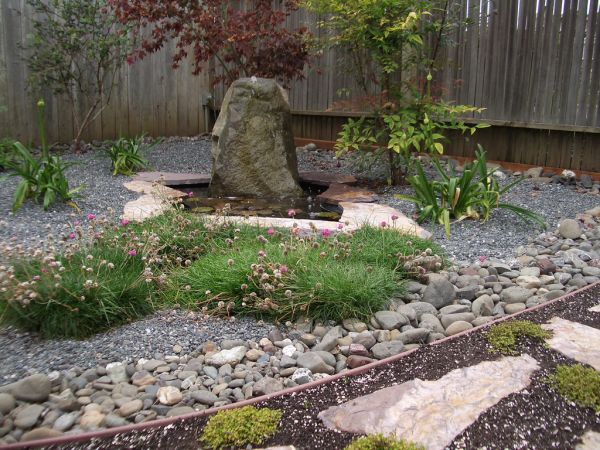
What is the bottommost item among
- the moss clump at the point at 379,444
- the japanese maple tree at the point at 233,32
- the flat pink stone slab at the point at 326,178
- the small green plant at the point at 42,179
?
the moss clump at the point at 379,444

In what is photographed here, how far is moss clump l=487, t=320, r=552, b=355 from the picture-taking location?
2278mm

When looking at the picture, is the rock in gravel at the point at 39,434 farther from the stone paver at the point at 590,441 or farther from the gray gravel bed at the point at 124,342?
the stone paver at the point at 590,441

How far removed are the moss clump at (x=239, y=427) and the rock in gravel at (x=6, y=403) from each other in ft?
2.17

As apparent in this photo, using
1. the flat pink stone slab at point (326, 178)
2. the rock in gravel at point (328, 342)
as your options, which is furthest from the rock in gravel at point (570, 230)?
the flat pink stone slab at point (326, 178)

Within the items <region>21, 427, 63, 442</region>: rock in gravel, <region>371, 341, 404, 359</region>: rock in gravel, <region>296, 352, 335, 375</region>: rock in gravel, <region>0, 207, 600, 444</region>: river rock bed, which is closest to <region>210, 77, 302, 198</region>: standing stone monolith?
<region>0, 207, 600, 444</region>: river rock bed

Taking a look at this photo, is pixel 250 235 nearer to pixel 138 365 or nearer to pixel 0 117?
pixel 138 365

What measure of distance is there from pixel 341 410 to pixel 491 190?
287 centimetres

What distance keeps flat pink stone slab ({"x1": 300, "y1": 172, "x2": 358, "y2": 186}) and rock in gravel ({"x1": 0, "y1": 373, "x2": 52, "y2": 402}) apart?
4.28 m

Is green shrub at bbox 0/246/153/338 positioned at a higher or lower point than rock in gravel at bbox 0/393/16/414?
higher

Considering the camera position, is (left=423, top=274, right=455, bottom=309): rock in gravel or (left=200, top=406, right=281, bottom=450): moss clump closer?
(left=200, top=406, right=281, bottom=450): moss clump

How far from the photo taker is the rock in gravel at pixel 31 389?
6.34 ft

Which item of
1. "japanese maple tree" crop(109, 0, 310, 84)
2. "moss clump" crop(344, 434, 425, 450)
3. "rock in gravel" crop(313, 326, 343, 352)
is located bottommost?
"rock in gravel" crop(313, 326, 343, 352)

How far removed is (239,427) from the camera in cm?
174

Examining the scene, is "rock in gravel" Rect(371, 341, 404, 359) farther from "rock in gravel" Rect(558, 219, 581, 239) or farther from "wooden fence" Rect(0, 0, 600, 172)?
"wooden fence" Rect(0, 0, 600, 172)
